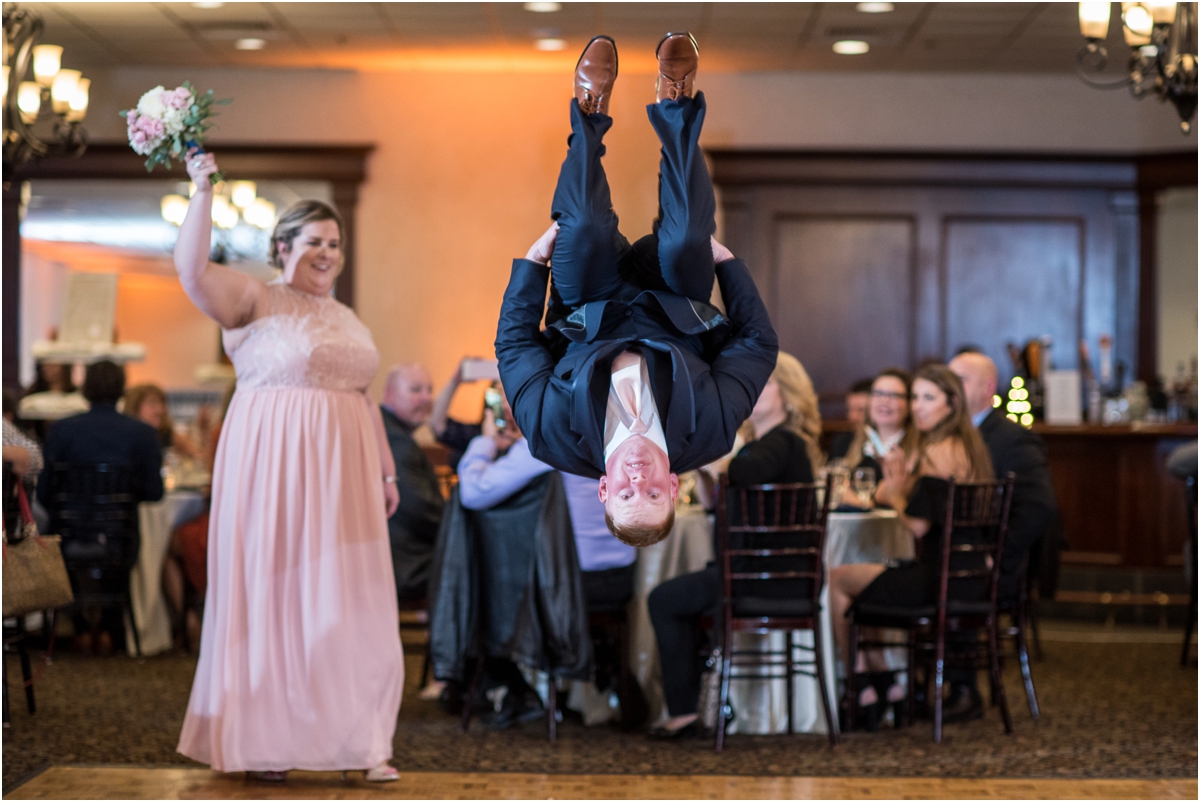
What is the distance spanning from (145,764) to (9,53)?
3.09m

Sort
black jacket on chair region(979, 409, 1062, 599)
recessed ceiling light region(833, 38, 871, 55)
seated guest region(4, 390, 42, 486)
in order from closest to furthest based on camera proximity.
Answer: seated guest region(4, 390, 42, 486)
black jacket on chair region(979, 409, 1062, 599)
recessed ceiling light region(833, 38, 871, 55)

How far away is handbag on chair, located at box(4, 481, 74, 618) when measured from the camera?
3.67m

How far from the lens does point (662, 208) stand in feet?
8.68

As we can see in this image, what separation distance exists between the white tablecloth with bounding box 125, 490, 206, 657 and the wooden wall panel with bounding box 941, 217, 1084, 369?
17.2 feet

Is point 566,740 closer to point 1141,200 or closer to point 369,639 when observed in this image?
point 369,639

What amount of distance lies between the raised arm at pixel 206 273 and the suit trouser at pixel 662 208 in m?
1.07

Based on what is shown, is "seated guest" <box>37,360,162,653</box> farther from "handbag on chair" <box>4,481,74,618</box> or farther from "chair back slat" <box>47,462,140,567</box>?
"handbag on chair" <box>4,481,74,618</box>

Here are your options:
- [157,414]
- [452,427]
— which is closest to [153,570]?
[157,414]

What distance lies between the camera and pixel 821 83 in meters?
8.34

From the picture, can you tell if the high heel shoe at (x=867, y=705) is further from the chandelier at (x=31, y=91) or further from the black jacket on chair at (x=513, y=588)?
the chandelier at (x=31, y=91)

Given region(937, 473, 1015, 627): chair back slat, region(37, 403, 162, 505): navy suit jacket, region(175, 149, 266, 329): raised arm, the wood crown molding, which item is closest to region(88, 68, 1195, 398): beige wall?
the wood crown molding

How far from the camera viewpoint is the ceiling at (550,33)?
6973 mm

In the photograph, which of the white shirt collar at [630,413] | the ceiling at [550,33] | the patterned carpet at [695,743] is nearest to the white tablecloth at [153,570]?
the patterned carpet at [695,743]

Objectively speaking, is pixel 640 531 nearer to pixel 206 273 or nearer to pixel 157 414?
pixel 206 273
